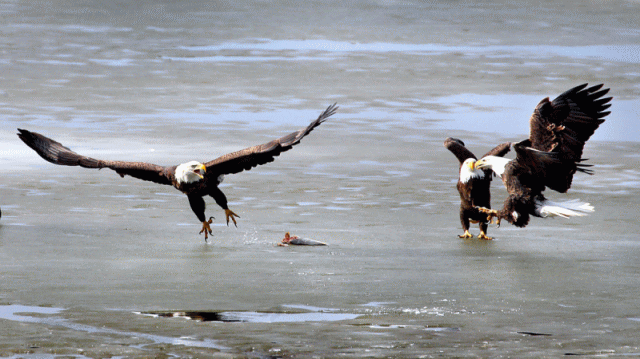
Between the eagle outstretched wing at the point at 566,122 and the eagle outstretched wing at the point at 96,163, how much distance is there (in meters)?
2.98

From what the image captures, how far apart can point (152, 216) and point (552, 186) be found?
140 inches

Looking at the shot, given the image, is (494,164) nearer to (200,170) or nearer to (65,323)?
(200,170)

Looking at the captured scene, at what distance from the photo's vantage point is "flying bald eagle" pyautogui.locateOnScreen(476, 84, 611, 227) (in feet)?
30.4

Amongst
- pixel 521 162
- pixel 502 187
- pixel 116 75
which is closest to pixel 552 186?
pixel 521 162

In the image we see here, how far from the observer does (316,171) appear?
13195 mm

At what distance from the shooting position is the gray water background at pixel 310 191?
6.30 m

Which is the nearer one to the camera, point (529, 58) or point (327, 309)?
point (327, 309)

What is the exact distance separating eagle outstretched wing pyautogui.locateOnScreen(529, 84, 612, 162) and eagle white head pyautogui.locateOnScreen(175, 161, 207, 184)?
8.57 feet

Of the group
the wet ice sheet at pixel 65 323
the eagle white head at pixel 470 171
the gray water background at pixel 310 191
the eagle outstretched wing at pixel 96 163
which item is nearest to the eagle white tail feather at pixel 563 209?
the gray water background at pixel 310 191

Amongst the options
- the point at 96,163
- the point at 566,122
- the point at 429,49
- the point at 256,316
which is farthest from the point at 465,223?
the point at 429,49

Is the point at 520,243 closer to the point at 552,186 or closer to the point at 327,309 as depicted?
the point at 552,186

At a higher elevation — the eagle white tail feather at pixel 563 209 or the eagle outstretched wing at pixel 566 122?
the eagle outstretched wing at pixel 566 122

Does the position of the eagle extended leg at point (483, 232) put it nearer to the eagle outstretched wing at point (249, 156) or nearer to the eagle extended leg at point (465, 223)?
the eagle extended leg at point (465, 223)

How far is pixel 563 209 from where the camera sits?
9.38 meters
